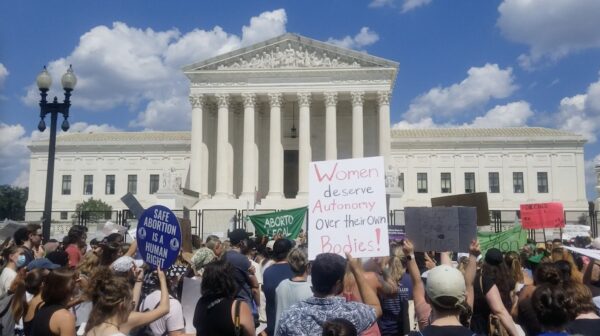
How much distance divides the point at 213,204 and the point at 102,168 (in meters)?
24.6

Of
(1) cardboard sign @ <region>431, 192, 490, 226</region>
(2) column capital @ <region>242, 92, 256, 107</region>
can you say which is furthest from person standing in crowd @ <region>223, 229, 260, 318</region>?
(2) column capital @ <region>242, 92, 256, 107</region>

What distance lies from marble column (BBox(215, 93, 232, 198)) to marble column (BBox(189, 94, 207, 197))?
1463 millimetres

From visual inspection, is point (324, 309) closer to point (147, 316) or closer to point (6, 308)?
point (147, 316)

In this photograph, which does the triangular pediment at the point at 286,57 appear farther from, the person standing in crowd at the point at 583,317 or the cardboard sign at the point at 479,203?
the person standing in crowd at the point at 583,317

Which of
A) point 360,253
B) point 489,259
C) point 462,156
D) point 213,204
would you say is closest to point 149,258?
point 360,253

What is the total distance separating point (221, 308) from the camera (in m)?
5.12

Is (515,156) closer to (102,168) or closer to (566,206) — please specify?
(566,206)

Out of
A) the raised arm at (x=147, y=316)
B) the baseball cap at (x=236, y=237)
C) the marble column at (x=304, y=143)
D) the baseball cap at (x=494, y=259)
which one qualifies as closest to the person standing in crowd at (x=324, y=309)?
the raised arm at (x=147, y=316)

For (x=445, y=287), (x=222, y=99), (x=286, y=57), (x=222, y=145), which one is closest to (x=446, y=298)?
(x=445, y=287)

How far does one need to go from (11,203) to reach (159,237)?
109 metres

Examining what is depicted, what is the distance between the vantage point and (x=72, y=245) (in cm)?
1074

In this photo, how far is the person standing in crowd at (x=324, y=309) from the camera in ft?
14.6

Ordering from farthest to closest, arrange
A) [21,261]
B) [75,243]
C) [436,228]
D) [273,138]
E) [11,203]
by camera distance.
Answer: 1. [11,203]
2. [273,138]
3. [75,243]
4. [21,261]
5. [436,228]

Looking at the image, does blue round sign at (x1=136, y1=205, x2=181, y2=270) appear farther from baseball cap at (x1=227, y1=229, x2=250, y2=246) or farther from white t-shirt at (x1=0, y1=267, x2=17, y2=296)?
baseball cap at (x1=227, y1=229, x2=250, y2=246)
